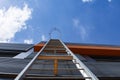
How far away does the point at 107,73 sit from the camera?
161 inches

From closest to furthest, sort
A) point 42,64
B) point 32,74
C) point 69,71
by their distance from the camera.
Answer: point 32,74 → point 69,71 → point 42,64

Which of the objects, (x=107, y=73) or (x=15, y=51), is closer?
(x=107, y=73)

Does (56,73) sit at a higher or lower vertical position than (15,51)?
lower

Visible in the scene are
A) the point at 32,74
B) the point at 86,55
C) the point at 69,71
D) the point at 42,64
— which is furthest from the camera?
the point at 86,55

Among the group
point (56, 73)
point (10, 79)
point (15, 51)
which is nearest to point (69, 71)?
point (56, 73)

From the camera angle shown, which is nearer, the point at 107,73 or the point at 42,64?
the point at 107,73

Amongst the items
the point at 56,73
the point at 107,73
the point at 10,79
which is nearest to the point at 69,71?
the point at 56,73

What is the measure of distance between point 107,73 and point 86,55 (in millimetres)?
3978

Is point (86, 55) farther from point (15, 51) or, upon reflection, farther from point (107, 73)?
point (107, 73)

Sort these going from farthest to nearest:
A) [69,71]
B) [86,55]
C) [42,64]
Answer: [86,55]
[42,64]
[69,71]

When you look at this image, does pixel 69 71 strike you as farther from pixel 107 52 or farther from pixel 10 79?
pixel 107 52

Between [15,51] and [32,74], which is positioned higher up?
[15,51]

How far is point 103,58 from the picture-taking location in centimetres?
855

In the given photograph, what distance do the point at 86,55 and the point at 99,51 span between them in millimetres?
454
